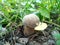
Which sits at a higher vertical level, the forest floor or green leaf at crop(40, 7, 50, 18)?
green leaf at crop(40, 7, 50, 18)

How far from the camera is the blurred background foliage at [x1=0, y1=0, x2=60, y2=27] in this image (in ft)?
3.67

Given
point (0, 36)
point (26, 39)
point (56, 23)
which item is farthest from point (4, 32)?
point (56, 23)

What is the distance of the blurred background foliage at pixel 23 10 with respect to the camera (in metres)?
1.12

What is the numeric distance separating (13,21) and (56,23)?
0.88 ft

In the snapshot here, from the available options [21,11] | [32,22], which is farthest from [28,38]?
[21,11]

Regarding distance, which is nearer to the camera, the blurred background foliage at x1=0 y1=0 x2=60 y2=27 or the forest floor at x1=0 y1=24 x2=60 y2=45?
the forest floor at x1=0 y1=24 x2=60 y2=45

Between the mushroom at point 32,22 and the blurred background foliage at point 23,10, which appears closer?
the mushroom at point 32,22

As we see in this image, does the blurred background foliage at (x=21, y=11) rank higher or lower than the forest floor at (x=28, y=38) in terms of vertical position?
higher

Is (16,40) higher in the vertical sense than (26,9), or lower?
lower

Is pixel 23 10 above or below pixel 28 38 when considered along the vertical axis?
above

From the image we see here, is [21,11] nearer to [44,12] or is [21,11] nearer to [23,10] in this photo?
[23,10]

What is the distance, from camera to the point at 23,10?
3.84 ft

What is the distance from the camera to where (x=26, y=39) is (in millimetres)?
1035

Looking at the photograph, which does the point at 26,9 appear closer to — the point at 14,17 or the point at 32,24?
the point at 14,17
